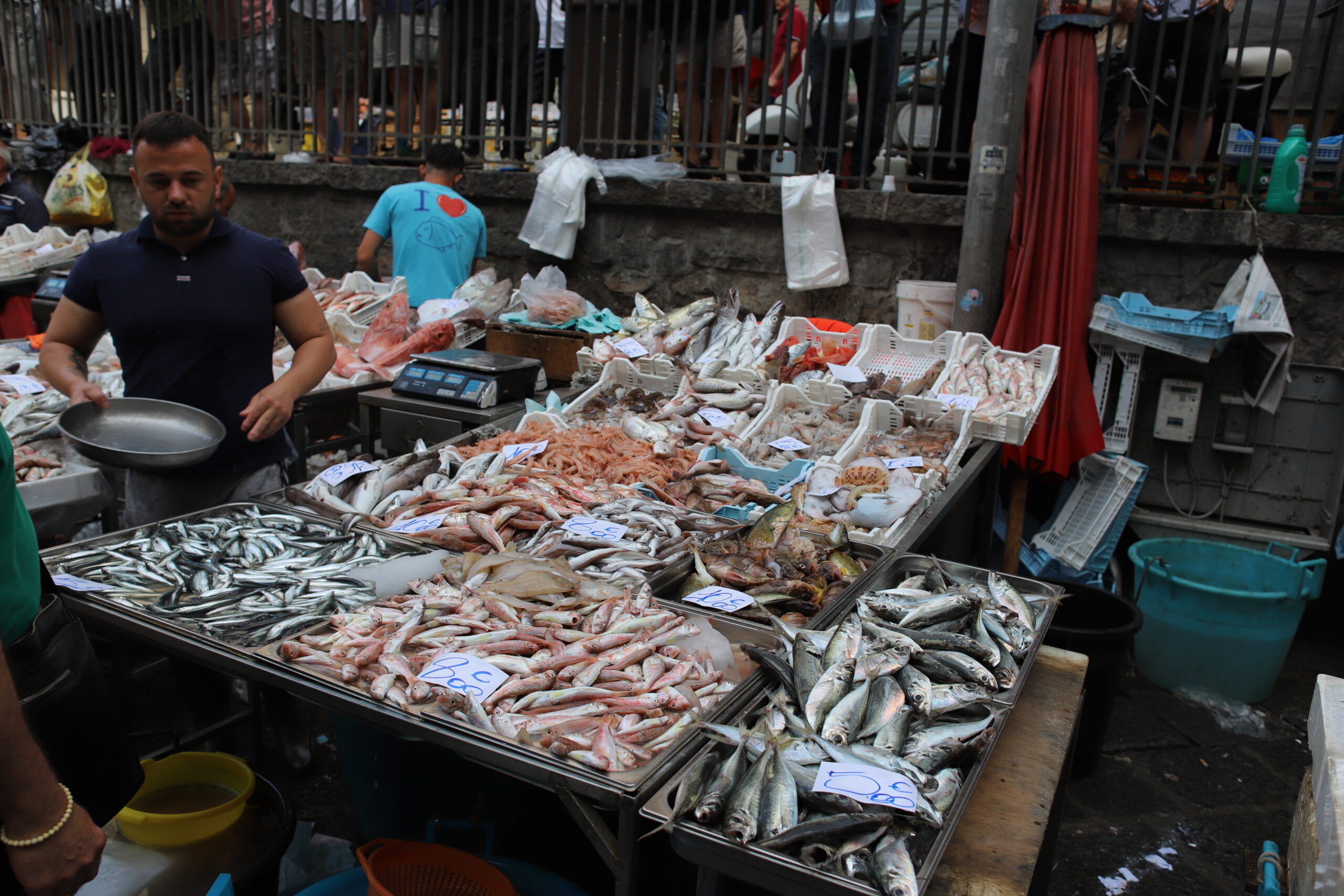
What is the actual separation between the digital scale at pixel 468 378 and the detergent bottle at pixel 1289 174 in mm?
4484

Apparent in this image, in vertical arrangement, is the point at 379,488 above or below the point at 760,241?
below

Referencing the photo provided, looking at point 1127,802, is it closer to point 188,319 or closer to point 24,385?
point 188,319

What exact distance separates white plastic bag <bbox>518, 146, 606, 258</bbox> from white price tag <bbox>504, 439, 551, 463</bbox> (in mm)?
3797

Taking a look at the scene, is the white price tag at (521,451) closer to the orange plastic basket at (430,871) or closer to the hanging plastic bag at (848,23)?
the orange plastic basket at (430,871)

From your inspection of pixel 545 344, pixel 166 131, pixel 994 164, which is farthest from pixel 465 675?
pixel 994 164

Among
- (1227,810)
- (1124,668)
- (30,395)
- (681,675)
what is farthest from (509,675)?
(1124,668)

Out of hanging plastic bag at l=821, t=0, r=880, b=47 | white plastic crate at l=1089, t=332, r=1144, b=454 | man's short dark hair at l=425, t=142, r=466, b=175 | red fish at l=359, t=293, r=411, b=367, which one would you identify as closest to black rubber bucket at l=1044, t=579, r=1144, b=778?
white plastic crate at l=1089, t=332, r=1144, b=454

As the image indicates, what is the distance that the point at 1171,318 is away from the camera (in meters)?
5.43

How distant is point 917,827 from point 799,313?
537cm

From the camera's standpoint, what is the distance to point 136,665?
163 inches

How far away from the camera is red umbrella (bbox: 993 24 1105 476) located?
536 cm

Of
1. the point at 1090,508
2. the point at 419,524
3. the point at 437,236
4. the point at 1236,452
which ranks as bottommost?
the point at 1090,508

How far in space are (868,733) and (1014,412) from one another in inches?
116

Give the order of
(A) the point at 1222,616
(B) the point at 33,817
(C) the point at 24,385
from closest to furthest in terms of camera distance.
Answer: (B) the point at 33,817, (A) the point at 1222,616, (C) the point at 24,385
